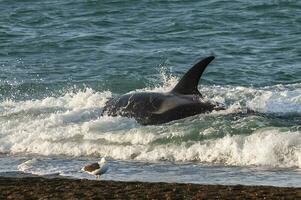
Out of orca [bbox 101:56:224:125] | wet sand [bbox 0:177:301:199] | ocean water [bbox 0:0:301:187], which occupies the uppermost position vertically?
wet sand [bbox 0:177:301:199]

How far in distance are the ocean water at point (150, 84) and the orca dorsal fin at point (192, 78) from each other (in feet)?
1.72

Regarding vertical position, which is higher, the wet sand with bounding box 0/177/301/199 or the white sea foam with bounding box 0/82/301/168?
the wet sand with bounding box 0/177/301/199

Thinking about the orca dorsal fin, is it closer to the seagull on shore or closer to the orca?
the orca

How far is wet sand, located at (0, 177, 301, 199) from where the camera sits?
1015cm

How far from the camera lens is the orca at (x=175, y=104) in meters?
15.6

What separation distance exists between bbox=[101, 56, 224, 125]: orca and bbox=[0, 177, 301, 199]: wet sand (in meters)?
4.54

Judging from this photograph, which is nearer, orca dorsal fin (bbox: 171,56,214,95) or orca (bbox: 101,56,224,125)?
orca dorsal fin (bbox: 171,56,214,95)

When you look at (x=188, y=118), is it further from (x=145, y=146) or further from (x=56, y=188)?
(x=56, y=188)

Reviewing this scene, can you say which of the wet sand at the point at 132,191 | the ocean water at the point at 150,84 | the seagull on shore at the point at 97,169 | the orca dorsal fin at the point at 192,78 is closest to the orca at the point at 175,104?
the orca dorsal fin at the point at 192,78

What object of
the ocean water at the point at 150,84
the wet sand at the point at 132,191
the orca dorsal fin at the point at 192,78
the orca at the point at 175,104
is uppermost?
the orca dorsal fin at the point at 192,78

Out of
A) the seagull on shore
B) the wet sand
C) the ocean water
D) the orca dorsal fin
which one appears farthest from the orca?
the wet sand

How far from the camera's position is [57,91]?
2142 cm

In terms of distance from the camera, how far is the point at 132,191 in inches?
416

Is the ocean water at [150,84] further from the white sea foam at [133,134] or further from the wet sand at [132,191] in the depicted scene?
the wet sand at [132,191]
